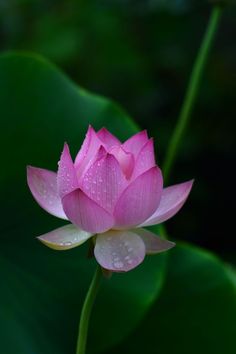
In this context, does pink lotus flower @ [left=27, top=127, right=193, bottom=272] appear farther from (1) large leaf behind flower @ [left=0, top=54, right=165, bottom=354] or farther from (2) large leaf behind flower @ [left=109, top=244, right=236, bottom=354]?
(2) large leaf behind flower @ [left=109, top=244, right=236, bottom=354]

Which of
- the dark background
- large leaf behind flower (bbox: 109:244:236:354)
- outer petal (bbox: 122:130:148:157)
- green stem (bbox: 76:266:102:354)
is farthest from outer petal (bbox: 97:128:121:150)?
the dark background

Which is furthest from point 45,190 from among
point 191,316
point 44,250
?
point 191,316

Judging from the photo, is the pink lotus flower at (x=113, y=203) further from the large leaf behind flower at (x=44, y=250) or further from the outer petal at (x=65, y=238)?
the large leaf behind flower at (x=44, y=250)

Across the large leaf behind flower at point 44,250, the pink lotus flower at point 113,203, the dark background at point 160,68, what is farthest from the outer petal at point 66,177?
the dark background at point 160,68

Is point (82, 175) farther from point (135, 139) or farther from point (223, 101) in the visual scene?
point (223, 101)

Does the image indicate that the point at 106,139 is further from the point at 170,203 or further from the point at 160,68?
the point at 160,68

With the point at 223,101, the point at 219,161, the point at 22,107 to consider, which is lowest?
the point at 219,161

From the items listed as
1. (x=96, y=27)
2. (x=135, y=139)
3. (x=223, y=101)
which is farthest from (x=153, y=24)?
→ (x=135, y=139)
